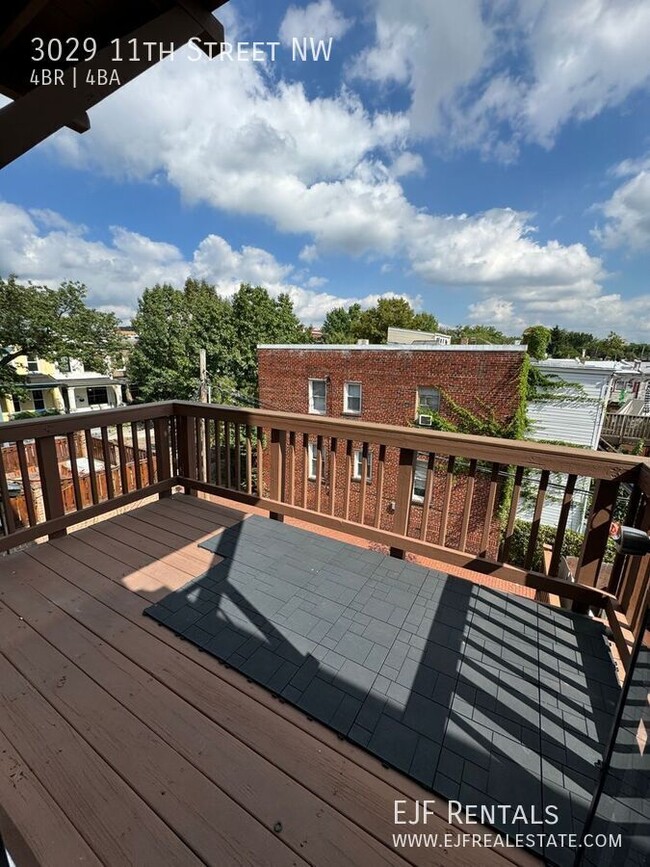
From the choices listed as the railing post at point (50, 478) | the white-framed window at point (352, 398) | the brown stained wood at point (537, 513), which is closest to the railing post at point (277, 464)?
the railing post at point (50, 478)

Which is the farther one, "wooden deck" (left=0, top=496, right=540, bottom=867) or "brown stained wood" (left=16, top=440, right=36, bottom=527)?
"brown stained wood" (left=16, top=440, right=36, bottom=527)

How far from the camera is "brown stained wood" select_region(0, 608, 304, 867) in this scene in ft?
3.12

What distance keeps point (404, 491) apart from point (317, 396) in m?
8.32

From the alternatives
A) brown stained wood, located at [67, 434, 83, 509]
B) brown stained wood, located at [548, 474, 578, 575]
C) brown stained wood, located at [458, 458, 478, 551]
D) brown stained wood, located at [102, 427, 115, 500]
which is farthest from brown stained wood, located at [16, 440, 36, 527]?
brown stained wood, located at [548, 474, 578, 575]

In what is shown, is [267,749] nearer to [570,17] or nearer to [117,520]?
[117,520]

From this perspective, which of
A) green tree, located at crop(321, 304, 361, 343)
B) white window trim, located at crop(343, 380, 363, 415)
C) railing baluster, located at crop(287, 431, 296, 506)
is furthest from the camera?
green tree, located at crop(321, 304, 361, 343)

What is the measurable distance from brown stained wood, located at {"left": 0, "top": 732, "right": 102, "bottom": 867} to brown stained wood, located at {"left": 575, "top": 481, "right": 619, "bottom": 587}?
→ 2212 millimetres

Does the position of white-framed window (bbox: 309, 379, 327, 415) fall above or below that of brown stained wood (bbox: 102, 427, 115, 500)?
below

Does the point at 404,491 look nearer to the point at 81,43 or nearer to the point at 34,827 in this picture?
the point at 34,827

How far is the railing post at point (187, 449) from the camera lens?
3.15m

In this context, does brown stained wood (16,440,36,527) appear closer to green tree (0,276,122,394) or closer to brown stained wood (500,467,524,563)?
brown stained wood (500,467,524,563)

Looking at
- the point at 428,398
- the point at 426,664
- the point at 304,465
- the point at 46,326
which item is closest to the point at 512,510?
the point at 426,664

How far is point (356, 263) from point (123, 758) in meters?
20.9

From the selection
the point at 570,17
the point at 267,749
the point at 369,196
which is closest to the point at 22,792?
the point at 267,749
